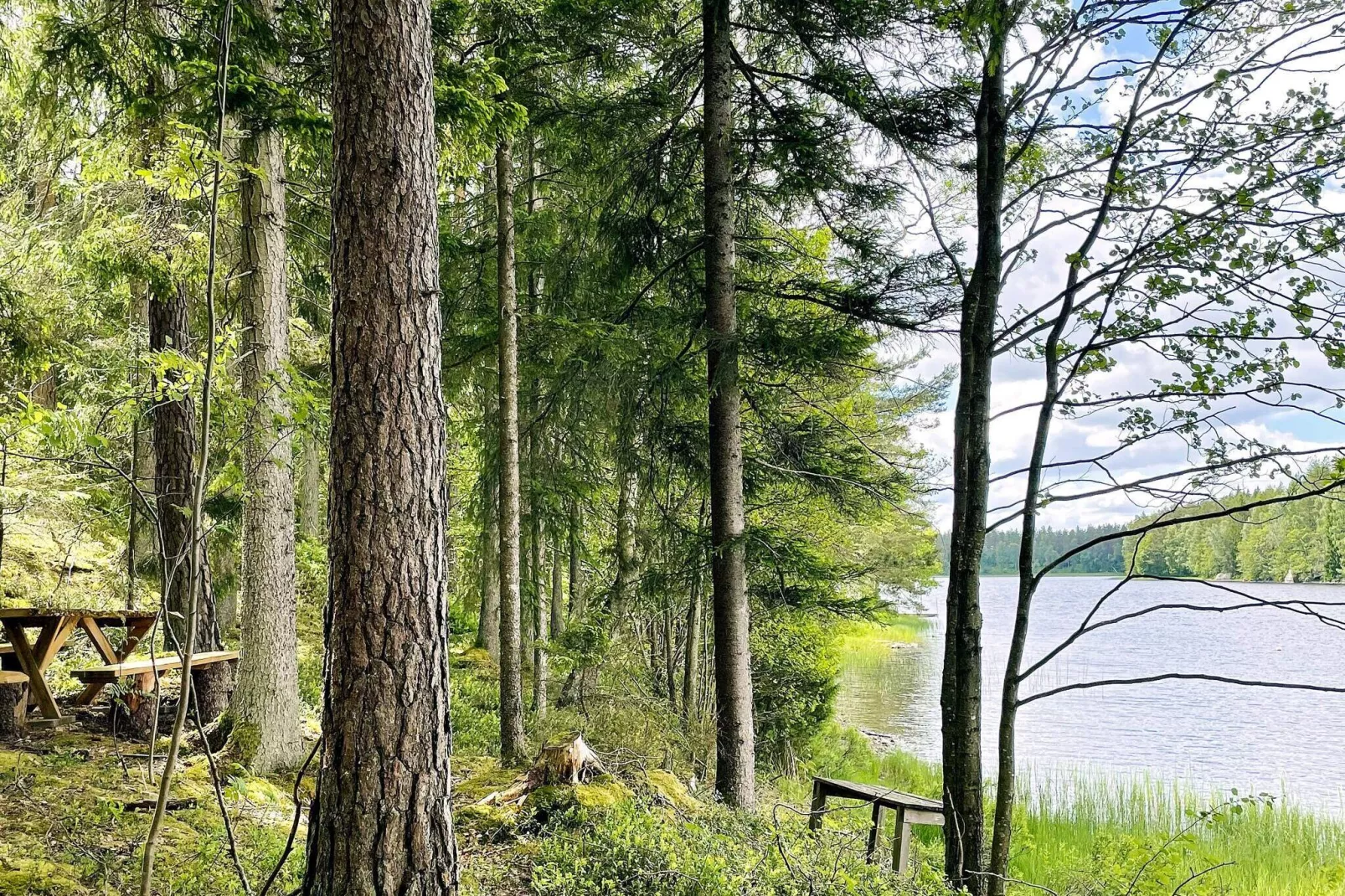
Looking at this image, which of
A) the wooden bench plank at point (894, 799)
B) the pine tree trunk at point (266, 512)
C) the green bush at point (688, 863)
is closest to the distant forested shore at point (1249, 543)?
the wooden bench plank at point (894, 799)

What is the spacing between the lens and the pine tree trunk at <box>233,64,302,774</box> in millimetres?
5840

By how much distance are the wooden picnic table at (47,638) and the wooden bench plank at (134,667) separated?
11 centimetres

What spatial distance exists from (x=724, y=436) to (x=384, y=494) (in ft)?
13.0

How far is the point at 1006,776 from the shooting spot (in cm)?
431

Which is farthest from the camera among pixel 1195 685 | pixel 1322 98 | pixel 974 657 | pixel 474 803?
pixel 1195 685

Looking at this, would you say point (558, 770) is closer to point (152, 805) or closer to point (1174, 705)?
point (152, 805)

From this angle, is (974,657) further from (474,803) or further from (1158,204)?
(474,803)

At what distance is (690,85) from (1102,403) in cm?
476

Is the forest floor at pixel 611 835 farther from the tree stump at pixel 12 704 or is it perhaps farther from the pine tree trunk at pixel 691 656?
the pine tree trunk at pixel 691 656

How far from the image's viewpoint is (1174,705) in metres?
14.9

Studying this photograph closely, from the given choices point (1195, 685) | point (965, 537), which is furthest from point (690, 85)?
point (1195, 685)

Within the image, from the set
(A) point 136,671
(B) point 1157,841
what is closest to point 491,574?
(A) point 136,671

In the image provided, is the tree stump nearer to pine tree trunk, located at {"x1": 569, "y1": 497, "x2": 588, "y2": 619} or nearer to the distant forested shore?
pine tree trunk, located at {"x1": 569, "y1": 497, "x2": 588, "y2": 619}

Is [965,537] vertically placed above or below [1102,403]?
below
